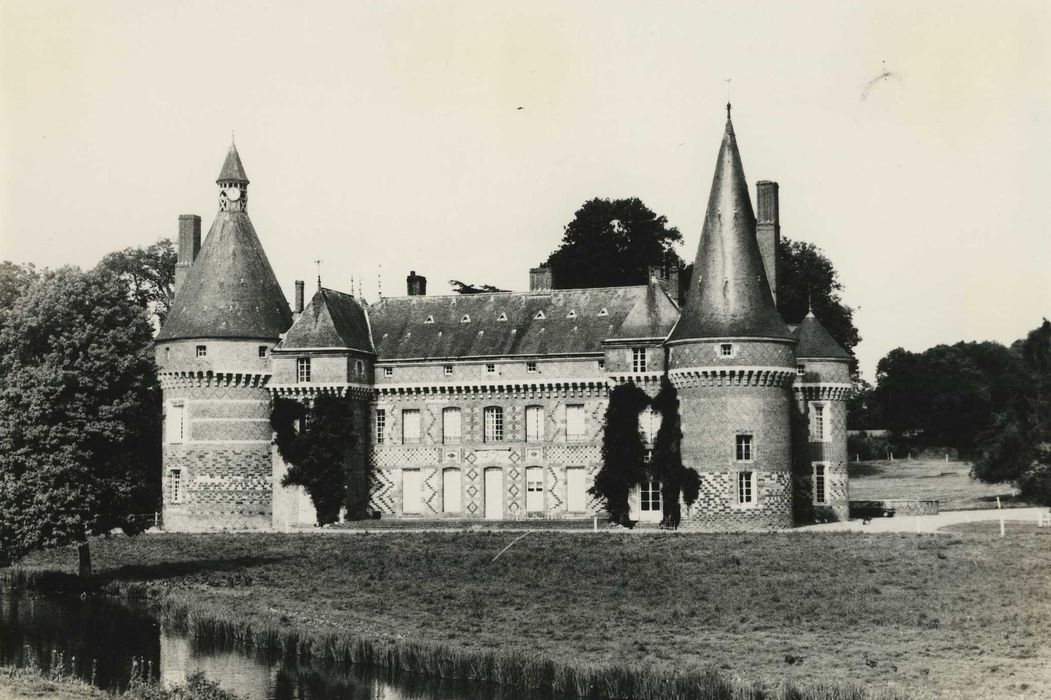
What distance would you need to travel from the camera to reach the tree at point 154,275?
5625 cm

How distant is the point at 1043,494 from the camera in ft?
105

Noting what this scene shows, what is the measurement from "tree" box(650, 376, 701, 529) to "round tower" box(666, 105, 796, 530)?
0.94 feet

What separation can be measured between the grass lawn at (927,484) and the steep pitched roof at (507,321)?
1256cm

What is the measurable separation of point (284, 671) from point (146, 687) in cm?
305

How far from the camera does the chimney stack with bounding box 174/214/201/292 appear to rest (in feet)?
151

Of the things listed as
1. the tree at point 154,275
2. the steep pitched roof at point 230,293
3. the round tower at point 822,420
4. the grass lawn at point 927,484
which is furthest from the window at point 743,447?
the tree at point 154,275

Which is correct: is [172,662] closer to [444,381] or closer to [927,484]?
[444,381]

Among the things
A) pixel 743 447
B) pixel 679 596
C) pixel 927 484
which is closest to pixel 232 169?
pixel 743 447

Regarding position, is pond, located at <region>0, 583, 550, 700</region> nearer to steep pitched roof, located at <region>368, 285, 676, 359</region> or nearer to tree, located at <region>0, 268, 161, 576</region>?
tree, located at <region>0, 268, 161, 576</region>

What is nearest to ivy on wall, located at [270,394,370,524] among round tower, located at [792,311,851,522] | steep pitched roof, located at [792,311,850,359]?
round tower, located at [792,311,851,522]

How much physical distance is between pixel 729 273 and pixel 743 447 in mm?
4871

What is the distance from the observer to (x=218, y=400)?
140 ft

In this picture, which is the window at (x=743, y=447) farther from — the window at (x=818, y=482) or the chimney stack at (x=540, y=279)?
the chimney stack at (x=540, y=279)

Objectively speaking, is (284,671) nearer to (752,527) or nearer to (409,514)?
(752,527)
